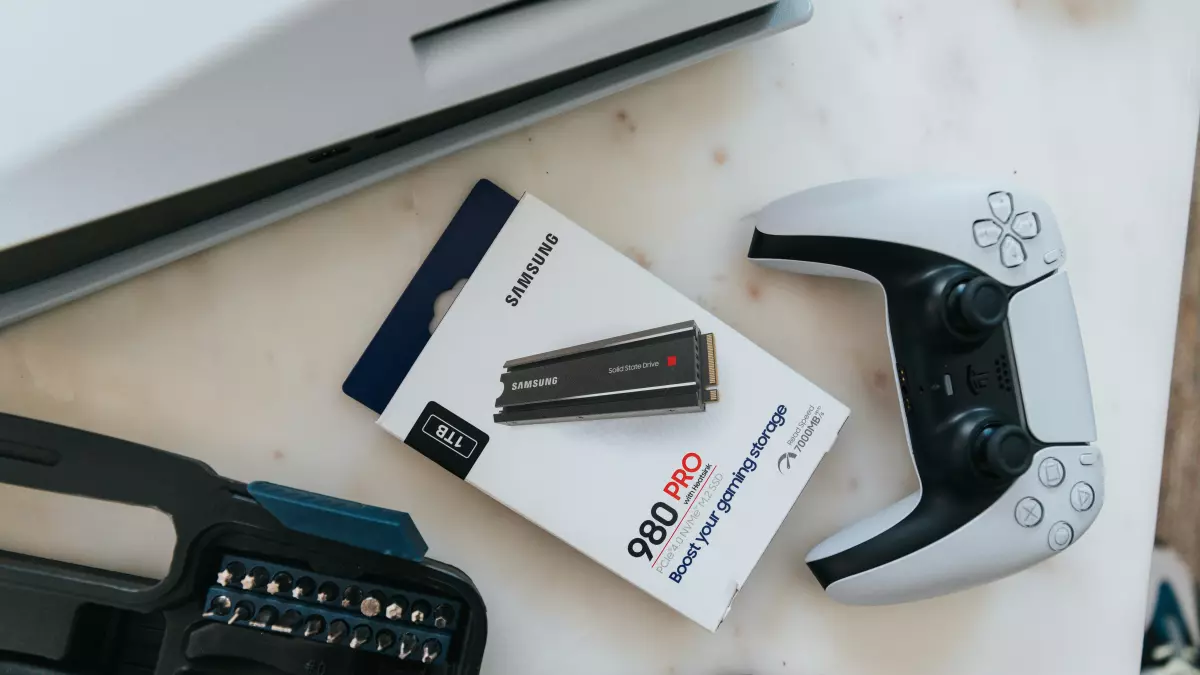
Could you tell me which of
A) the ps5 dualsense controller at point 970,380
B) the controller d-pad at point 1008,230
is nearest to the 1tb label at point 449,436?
the ps5 dualsense controller at point 970,380

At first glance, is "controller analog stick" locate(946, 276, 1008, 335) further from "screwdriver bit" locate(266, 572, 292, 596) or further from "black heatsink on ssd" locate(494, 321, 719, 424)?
"screwdriver bit" locate(266, 572, 292, 596)

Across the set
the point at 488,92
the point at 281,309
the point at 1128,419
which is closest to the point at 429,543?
the point at 281,309

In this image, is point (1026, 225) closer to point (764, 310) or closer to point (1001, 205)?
point (1001, 205)

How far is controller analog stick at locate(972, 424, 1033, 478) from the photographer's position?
0.48 meters

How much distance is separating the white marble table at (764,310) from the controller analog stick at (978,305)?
87 mm

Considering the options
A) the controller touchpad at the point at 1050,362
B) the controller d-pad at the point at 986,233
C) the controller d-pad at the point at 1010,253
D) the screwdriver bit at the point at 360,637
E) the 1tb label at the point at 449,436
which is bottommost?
the screwdriver bit at the point at 360,637

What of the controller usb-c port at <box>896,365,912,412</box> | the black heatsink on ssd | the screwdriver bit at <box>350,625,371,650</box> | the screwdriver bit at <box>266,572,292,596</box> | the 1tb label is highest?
the controller usb-c port at <box>896,365,912,412</box>

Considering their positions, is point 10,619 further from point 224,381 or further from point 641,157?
point 641,157

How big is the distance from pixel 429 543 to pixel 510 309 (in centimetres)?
16

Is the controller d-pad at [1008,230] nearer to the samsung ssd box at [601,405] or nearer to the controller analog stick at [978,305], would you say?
the controller analog stick at [978,305]

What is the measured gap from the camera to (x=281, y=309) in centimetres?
53

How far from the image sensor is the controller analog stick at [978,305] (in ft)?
1.57

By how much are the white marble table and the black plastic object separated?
0.06 meters

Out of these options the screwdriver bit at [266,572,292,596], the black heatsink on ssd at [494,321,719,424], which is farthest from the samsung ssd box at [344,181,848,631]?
the screwdriver bit at [266,572,292,596]
